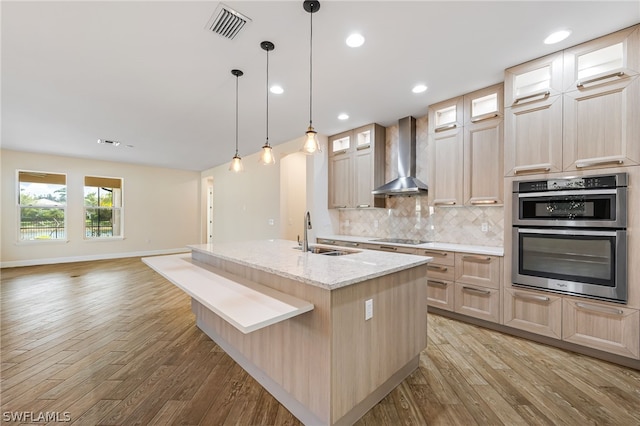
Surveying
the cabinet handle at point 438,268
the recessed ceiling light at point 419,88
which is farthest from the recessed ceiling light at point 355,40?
the cabinet handle at point 438,268

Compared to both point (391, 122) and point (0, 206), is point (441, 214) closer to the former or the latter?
point (391, 122)

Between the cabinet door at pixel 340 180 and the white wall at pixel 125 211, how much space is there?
238 inches

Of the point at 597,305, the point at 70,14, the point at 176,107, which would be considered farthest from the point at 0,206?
the point at 597,305

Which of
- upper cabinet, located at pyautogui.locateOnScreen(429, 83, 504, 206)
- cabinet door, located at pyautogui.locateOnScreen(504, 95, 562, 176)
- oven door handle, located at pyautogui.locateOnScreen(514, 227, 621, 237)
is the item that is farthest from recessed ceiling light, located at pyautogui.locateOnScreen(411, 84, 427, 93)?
oven door handle, located at pyautogui.locateOnScreen(514, 227, 621, 237)

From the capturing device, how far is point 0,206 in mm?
6219

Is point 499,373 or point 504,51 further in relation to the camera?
point 504,51

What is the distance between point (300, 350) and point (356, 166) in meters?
3.48

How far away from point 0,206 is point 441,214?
30.8 feet

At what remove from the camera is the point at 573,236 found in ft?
7.89

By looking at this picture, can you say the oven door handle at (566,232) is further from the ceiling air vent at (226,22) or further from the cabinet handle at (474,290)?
the ceiling air vent at (226,22)

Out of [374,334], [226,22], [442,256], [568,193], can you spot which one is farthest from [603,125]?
[226,22]

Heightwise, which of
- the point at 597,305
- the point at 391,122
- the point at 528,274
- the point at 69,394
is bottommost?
the point at 69,394

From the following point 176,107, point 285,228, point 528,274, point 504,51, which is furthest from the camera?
point 285,228

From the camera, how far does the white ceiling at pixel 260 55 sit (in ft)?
6.52
